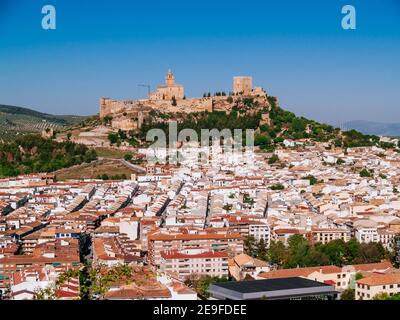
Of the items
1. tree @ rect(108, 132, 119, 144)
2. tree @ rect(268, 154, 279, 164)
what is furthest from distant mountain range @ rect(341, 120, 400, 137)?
tree @ rect(108, 132, 119, 144)

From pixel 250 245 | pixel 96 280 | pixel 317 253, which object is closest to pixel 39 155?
pixel 250 245

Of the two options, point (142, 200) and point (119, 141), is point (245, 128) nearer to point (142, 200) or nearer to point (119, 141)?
point (119, 141)

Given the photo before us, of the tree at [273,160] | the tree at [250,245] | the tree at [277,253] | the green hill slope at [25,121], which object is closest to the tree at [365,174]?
the tree at [273,160]

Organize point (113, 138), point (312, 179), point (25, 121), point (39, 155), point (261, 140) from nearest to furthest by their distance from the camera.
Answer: point (312, 179)
point (39, 155)
point (113, 138)
point (261, 140)
point (25, 121)

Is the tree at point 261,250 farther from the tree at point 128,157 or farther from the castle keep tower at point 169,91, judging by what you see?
the castle keep tower at point 169,91

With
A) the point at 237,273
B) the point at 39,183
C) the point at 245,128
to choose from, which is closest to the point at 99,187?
the point at 39,183

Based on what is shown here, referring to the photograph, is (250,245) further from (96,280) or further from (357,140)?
(357,140)
